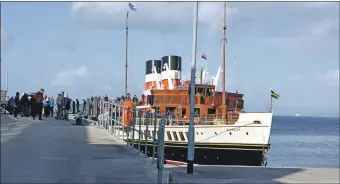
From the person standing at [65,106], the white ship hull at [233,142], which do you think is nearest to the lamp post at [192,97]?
the person standing at [65,106]

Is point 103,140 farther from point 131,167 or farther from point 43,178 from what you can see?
point 43,178

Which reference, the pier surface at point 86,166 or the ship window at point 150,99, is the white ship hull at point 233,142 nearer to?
the ship window at point 150,99

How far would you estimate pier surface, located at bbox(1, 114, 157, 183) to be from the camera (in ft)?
22.0

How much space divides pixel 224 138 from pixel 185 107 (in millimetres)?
5597

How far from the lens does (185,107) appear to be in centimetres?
3775

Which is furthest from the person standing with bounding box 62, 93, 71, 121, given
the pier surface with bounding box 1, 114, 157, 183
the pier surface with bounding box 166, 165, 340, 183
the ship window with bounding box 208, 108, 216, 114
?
the ship window with bounding box 208, 108, 216, 114

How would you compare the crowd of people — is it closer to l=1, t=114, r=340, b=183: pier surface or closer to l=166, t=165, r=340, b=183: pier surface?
l=1, t=114, r=340, b=183: pier surface

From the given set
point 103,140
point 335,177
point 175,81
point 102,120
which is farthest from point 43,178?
point 175,81

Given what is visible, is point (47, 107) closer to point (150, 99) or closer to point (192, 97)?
point (192, 97)

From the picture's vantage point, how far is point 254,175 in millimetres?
14531

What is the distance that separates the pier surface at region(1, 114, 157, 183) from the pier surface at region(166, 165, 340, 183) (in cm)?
195

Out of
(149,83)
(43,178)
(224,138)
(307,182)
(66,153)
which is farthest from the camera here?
(149,83)

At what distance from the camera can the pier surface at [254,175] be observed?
13.7m

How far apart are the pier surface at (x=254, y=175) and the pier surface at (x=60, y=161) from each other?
1.95 metres
